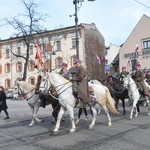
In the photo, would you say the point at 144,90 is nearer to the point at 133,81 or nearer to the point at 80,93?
the point at 133,81

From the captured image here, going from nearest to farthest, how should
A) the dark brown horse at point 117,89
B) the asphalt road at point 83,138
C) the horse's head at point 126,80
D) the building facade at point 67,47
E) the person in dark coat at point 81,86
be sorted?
the asphalt road at point 83,138 → the person in dark coat at point 81,86 → the horse's head at point 126,80 → the dark brown horse at point 117,89 → the building facade at point 67,47

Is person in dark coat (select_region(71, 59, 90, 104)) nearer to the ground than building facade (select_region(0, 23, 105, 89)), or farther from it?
nearer to the ground

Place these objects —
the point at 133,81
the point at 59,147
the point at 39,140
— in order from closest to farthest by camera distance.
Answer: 1. the point at 59,147
2. the point at 39,140
3. the point at 133,81

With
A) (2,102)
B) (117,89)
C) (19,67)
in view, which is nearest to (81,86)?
(117,89)

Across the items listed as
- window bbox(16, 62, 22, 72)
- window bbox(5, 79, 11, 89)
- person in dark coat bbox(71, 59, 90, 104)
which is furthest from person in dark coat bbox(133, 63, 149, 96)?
window bbox(5, 79, 11, 89)

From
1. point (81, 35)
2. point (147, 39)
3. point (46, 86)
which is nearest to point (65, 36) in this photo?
point (81, 35)

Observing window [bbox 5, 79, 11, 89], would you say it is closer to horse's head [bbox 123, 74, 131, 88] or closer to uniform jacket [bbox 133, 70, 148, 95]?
uniform jacket [bbox 133, 70, 148, 95]

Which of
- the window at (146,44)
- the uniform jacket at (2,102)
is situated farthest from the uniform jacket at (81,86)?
the window at (146,44)

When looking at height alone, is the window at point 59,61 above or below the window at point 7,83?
above

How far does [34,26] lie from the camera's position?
40938 millimetres

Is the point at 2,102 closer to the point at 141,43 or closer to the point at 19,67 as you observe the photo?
the point at 141,43

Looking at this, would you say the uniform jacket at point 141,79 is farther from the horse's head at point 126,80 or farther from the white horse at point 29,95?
the white horse at point 29,95

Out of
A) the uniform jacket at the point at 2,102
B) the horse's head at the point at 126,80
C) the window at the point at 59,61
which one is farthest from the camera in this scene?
the window at the point at 59,61

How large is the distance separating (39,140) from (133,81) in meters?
6.34
